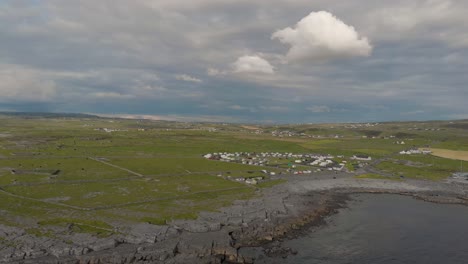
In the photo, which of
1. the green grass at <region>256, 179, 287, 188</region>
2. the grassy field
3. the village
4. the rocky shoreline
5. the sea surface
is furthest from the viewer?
the village

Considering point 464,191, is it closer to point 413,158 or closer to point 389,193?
point 389,193

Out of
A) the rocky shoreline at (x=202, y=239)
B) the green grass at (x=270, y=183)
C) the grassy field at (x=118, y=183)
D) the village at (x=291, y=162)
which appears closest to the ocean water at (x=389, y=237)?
the rocky shoreline at (x=202, y=239)

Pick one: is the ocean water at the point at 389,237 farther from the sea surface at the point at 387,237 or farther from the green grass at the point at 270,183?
the green grass at the point at 270,183

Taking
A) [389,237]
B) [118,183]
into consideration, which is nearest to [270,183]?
[389,237]

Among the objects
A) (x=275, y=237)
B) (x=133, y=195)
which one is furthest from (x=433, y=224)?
(x=133, y=195)

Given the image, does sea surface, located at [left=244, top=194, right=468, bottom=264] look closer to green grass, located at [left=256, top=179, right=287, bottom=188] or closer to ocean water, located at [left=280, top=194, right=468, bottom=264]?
ocean water, located at [left=280, top=194, right=468, bottom=264]

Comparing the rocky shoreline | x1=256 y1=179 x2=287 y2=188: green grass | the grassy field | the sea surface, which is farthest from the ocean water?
the grassy field
